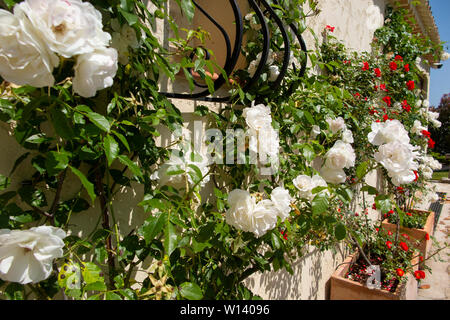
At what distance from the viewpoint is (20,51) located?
0.58 metres

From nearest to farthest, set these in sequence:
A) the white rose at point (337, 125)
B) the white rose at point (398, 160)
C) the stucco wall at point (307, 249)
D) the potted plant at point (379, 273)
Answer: the stucco wall at point (307, 249) < the white rose at point (398, 160) < the white rose at point (337, 125) < the potted plant at point (379, 273)

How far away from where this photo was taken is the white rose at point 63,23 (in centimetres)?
58

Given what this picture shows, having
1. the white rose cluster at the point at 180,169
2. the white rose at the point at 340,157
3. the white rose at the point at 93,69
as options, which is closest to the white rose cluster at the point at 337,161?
the white rose at the point at 340,157

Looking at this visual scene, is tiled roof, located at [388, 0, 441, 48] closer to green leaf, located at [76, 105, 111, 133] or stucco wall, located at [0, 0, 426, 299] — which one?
stucco wall, located at [0, 0, 426, 299]

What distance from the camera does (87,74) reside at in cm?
65

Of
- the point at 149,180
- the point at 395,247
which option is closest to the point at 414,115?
the point at 395,247

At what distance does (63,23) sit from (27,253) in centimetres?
59

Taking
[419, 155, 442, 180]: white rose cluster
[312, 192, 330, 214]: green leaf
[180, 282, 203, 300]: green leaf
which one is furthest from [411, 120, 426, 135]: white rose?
[180, 282, 203, 300]: green leaf

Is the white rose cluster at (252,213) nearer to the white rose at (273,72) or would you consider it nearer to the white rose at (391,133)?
the white rose at (391,133)

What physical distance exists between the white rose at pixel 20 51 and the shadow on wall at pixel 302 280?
6.12 feet

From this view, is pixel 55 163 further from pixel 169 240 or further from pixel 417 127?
pixel 417 127

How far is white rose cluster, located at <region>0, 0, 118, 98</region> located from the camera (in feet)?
1.89

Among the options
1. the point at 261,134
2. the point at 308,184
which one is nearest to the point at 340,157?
the point at 308,184

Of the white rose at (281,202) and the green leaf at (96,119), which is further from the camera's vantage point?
→ the white rose at (281,202)
